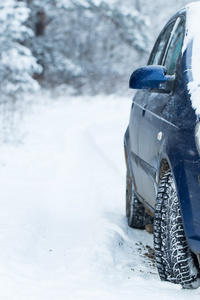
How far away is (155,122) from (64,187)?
3.74 metres

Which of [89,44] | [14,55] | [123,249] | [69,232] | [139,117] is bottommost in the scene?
[89,44]

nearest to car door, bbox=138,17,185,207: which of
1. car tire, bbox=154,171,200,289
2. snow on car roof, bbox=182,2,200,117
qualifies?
snow on car roof, bbox=182,2,200,117

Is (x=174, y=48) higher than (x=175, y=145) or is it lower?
higher

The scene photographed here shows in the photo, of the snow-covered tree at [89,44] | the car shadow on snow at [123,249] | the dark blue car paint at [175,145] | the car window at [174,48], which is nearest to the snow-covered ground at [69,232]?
the car shadow on snow at [123,249]

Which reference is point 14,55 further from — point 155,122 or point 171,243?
point 171,243

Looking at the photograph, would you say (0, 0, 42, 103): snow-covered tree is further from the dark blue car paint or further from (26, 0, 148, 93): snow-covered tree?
the dark blue car paint

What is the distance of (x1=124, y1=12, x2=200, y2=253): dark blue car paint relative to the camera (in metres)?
2.70

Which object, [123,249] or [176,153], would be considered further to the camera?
[123,249]

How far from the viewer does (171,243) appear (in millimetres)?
2969

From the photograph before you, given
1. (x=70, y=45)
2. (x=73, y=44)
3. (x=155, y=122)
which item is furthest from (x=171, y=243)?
(x=73, y=44)

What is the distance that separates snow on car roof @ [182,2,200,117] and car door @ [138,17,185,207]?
21 centimetres

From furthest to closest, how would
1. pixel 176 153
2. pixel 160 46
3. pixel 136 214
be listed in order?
pixel 136 214 → pixel 160 46 → pixel 176 153

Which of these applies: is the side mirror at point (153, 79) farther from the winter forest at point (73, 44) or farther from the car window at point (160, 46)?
the winter forest at point (73, 44)

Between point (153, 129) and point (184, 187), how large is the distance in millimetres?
955
